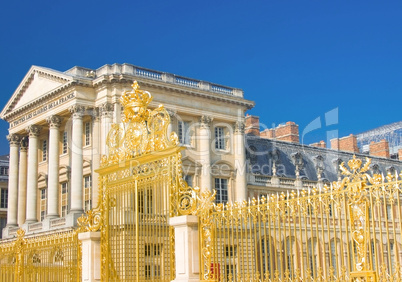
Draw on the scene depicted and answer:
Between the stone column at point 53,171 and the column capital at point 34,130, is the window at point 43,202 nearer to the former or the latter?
the stone column at point 53,171

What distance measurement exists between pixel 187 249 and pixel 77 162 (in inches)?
996

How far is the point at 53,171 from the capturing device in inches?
1422

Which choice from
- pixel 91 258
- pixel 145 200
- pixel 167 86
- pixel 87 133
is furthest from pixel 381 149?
pixel 145 200

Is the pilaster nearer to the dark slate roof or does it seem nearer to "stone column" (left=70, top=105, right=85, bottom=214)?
the dark slate roof

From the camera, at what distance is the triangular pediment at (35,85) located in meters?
36.7

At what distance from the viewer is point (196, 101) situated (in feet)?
128

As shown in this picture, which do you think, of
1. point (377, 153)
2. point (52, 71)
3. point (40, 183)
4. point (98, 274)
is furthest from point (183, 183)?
point (377, 153)

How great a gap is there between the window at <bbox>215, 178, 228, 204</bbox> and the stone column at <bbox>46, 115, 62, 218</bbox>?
9.72 metres

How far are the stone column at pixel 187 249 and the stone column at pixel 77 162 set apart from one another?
2445 cm

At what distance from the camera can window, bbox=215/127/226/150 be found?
4038 centimetres

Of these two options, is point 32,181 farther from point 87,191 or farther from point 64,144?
point 87,191

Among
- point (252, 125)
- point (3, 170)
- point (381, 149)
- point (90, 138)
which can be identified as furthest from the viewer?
point (381, 149)

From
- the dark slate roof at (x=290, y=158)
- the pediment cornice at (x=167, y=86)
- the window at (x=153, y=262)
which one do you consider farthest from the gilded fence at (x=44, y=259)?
the dark slate roof at (x=290, y=158)

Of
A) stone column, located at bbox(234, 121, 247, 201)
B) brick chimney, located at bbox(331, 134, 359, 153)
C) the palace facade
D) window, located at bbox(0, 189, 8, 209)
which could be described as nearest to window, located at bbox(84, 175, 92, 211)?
the palace facade
